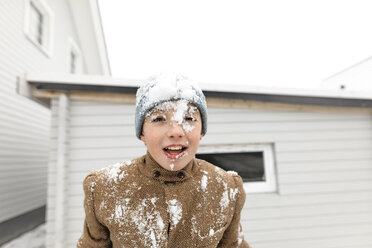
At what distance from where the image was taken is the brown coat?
0.99 metres

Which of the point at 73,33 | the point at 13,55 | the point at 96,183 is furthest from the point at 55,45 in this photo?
the point at 96,183

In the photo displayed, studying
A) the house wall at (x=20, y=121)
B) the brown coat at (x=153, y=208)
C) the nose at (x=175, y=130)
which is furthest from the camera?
the house wall at (x=20, y=121)

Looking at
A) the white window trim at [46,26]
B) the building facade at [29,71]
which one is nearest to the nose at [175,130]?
the building facade at [29,71]

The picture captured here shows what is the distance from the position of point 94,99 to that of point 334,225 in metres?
3.84

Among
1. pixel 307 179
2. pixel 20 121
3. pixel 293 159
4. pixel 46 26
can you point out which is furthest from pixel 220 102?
pixel 46 26

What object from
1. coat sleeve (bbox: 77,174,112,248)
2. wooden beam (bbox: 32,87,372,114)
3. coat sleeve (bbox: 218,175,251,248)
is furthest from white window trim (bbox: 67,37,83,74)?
coat sleeve (bbox: 218,175,251,248)

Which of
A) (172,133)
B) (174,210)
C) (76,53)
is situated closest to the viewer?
(172,133)

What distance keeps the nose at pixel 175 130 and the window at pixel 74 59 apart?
8.68m

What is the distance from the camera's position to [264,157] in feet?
10.9

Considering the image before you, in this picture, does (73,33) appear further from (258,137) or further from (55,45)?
(258,137)

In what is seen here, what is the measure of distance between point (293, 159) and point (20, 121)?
6.40 meters

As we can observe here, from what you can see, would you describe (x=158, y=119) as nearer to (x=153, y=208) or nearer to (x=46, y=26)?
(x=153, y=208)

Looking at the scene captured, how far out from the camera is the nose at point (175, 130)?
87 cm

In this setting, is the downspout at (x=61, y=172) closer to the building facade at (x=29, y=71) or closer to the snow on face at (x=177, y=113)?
the building facade at (x=29, y=71)
